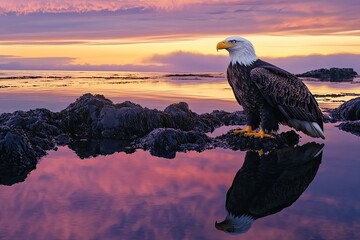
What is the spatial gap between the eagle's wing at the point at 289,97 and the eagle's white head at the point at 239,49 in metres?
0.35

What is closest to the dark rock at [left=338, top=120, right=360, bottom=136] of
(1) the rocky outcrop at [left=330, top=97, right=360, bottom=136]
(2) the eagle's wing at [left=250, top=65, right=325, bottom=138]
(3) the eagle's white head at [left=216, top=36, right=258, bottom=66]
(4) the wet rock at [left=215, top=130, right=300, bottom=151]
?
(1) the rocky outcrop at [left=330, top=97, right=360, bottom=136]

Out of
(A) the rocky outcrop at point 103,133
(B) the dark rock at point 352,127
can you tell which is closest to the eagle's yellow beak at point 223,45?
(A) the rocky outcrop at point 103,133

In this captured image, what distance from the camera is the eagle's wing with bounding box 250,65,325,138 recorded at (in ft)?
33.1

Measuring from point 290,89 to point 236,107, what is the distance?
9.97m

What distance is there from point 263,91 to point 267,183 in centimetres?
349

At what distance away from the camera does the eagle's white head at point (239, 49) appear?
408 inches

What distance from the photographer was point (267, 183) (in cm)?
707

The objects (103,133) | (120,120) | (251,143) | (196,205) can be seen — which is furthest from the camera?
(120,120)

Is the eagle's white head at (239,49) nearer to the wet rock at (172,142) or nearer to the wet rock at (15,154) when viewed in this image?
the wet rock at (172,142)

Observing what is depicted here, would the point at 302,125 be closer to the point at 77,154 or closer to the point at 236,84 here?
the point at 236,84

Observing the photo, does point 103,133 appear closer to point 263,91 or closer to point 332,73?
point 263,91

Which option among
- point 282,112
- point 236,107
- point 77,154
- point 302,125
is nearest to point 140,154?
point 77,154

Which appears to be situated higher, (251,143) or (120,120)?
(120,120)

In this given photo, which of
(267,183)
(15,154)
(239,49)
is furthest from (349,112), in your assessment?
(15,154)
